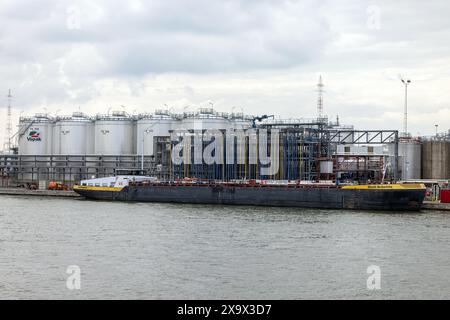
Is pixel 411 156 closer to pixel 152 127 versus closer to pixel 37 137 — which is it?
pixel 152 127

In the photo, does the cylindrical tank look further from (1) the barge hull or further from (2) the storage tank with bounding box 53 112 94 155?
(2) the storage tank with bounding box 53 112 94 155

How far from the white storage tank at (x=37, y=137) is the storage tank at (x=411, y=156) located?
55999mm

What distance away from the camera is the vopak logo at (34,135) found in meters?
113

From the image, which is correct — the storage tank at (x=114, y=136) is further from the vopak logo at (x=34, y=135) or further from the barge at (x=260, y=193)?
the barge at (x=260, y=193)

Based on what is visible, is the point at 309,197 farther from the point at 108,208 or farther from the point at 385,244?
the point at 385,244

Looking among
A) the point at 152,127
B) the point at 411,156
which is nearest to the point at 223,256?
the point at 411,156

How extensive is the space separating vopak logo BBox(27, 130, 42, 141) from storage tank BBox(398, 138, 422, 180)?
5776cm

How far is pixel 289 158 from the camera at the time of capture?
269ft

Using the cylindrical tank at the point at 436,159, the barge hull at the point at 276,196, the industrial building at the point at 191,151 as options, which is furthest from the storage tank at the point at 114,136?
the cylindrical tank at the point at 436,159

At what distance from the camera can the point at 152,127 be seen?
10444cm

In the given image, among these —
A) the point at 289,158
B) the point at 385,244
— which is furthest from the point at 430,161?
the point at 385,244

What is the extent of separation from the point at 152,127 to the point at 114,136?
642 centimetres

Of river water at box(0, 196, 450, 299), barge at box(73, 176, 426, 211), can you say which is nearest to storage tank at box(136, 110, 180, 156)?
barge at box(73, 176, 426, 211)
